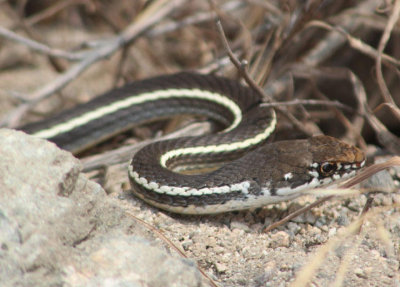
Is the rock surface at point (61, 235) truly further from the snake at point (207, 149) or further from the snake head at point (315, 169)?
the snake head at point (315, 169)

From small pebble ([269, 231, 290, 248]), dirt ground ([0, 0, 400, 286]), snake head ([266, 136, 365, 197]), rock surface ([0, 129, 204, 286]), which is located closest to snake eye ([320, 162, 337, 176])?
snake head ([266, 136, 365, 197])

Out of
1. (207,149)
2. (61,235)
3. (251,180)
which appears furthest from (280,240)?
(61,235)

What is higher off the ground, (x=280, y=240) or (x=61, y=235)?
(x=61, y=235)

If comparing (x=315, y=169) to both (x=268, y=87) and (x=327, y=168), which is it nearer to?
(x=327, y=168)

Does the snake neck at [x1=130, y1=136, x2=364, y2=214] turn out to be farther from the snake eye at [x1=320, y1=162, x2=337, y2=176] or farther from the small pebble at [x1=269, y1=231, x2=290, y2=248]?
the small pebble at [x1=269, y1=231, x2=290, y2=248]

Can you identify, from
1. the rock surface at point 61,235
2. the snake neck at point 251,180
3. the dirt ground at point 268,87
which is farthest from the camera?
the snake neck at point 251,180

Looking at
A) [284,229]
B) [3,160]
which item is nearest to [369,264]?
[284,229]

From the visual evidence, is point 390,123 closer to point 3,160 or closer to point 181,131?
point 181,131

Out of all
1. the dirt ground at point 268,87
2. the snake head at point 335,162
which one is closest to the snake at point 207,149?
the snake head at point 335,162
